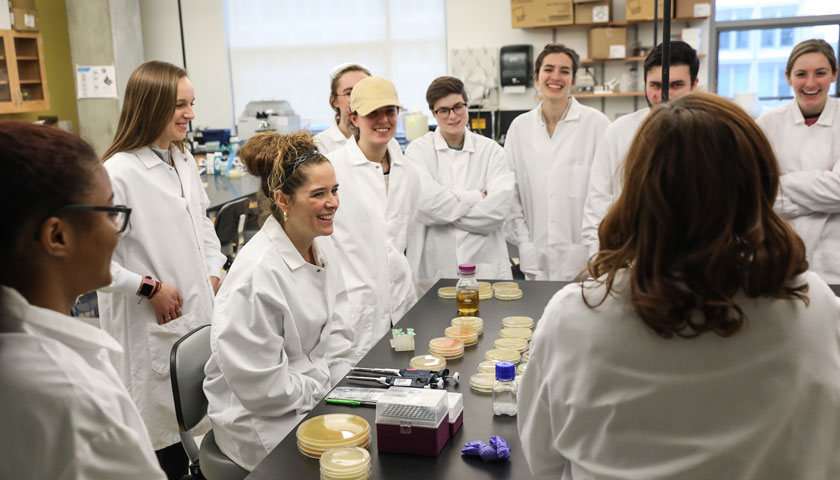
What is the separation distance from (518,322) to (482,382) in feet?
1.56

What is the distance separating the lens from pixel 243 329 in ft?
5.46

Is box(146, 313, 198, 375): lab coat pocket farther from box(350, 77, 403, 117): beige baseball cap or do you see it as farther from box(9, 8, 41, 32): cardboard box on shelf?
box(9, 8, 41, 32): cardboard box on shelf

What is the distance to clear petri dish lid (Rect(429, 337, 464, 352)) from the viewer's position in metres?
1.85

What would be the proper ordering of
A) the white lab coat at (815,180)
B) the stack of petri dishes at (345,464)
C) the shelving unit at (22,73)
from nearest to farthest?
the stack of petri dishes at (345,464), the white lab coat at (815,180), the shelving unit at (22,73)

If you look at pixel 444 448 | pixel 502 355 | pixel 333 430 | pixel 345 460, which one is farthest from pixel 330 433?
pixel 502 355

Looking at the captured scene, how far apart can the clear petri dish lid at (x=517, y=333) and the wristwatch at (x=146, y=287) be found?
3.67 feet

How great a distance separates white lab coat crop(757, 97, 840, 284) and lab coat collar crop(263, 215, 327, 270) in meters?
1.99

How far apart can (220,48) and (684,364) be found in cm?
718

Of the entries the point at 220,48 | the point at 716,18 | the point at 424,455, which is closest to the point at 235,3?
the point at 220,48

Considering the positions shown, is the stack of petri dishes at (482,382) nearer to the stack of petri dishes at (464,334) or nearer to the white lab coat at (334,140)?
the stack of petri dishes at (464,334)

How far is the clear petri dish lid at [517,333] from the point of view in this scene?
6.40ft

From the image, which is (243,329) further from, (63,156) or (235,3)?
(235,3)

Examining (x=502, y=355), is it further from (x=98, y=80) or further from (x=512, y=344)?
(x=98, y=80)

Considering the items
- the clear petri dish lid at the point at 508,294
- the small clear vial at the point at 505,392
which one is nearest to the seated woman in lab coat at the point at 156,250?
the clear petri dish lid at the point at 508,294
